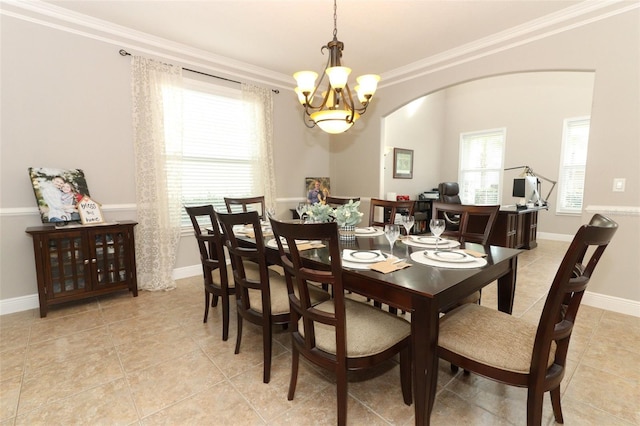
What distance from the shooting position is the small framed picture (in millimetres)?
6184

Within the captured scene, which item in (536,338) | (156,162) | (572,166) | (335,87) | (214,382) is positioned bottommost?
(214,382)

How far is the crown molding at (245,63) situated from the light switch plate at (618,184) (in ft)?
4.62

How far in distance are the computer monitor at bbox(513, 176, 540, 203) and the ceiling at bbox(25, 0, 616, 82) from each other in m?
2.67

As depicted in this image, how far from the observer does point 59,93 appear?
2.75 meters

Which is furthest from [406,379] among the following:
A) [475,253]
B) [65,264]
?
[65,264]

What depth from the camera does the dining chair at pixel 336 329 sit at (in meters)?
1.25

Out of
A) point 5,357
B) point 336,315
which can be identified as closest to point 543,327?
point 336,315

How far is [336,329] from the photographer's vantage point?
1.27 metres

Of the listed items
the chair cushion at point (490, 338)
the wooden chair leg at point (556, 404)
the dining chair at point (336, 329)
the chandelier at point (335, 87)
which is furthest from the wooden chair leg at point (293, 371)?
Result: the chandelier at point (335, 87)

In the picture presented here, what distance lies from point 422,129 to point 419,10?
4448 mm

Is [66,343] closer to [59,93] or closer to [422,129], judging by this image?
[59,93]

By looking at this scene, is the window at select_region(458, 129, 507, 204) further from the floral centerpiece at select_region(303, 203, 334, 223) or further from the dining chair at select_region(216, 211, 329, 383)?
the dining chair at select_region(216, 211, 329, 383)

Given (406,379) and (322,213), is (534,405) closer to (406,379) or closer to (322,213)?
(406,379)

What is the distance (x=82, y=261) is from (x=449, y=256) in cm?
311
